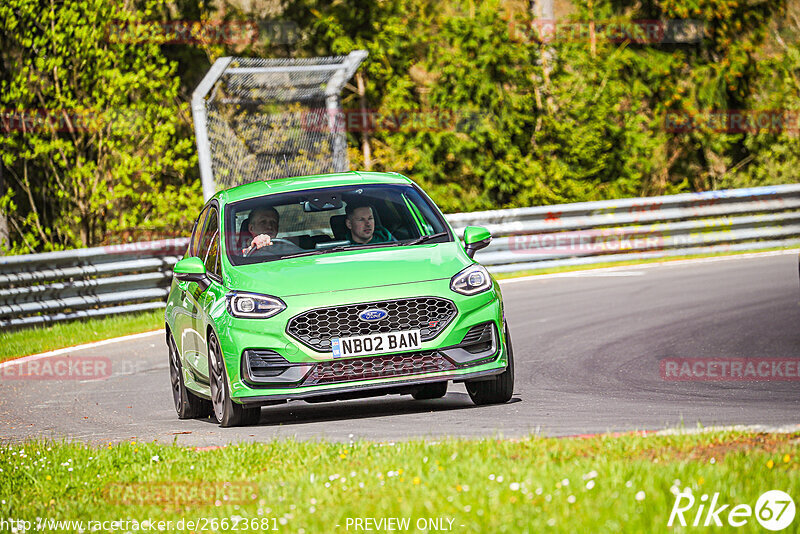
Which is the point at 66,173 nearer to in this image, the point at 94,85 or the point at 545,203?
the point at 94,85

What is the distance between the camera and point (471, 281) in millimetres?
8672

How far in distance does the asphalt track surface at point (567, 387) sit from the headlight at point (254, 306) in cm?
76

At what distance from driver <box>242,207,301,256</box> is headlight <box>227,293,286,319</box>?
0.76 metres

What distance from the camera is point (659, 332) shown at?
42.2ft

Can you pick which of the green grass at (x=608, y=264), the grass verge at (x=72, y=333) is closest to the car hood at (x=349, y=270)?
the grass verge at (x=72, y=333)

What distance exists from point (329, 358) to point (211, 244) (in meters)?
1.90

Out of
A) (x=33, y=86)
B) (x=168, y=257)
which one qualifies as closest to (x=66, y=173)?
(x=33, y=86)

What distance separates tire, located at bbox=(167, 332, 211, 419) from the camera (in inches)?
392

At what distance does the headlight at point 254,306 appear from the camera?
27.7 ft

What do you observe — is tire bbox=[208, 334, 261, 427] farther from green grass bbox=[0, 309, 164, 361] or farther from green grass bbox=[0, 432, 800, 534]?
green grass bbox=[0, 309, 164, 361]

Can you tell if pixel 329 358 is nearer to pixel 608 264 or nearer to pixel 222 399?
pixel 222 399

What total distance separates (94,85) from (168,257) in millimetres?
5280

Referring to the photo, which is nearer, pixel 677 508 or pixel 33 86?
pixel 677 508

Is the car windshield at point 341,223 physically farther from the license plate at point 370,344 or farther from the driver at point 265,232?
the license plate at point 370,344
